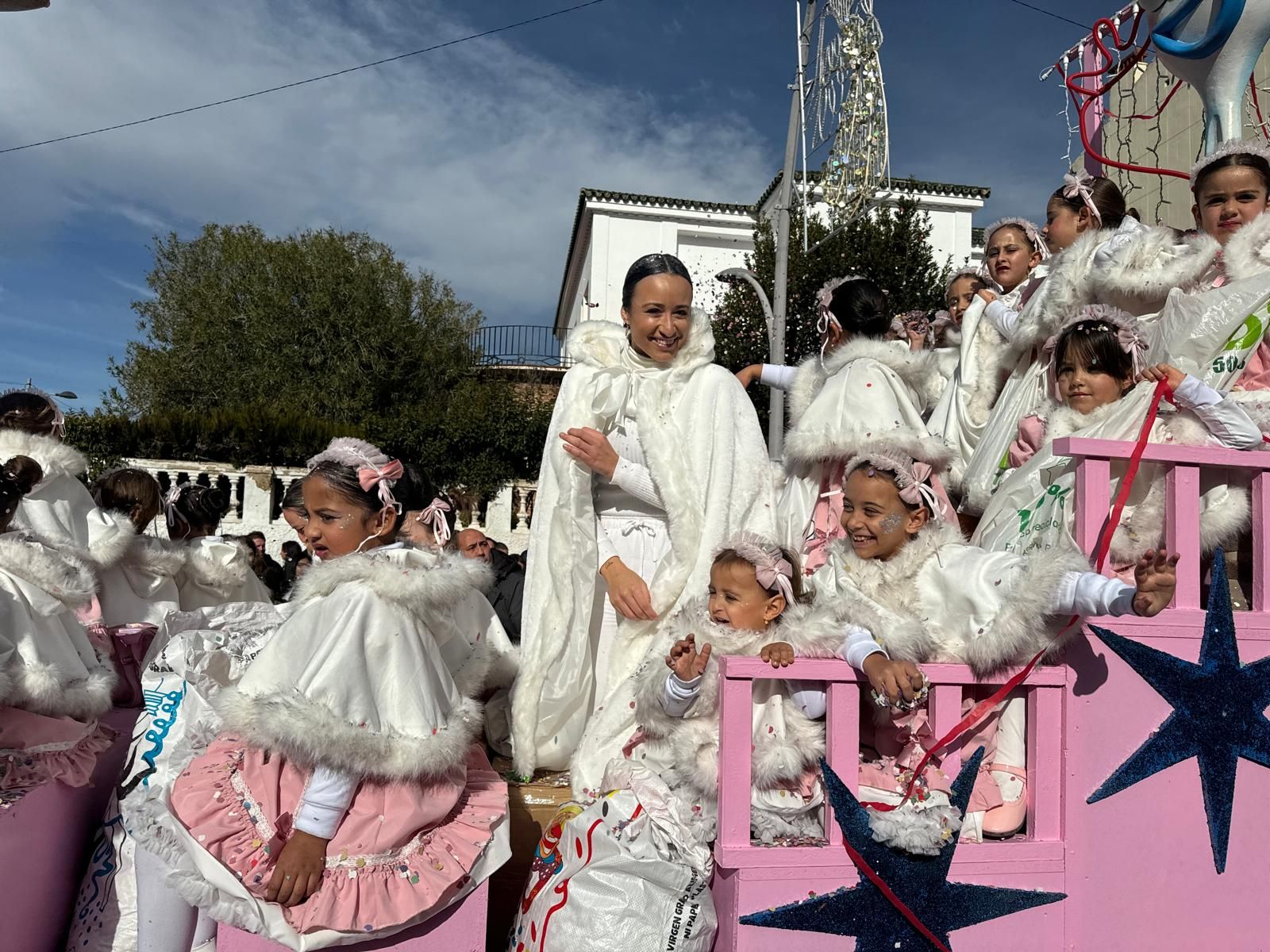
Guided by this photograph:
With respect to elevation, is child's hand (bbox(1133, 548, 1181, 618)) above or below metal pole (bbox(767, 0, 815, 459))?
below

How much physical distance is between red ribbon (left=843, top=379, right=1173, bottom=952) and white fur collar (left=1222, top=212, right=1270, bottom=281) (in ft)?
3.65

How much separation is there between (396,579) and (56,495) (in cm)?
245

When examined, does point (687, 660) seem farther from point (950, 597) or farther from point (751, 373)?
point (751, 373)

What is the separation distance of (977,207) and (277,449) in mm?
21815

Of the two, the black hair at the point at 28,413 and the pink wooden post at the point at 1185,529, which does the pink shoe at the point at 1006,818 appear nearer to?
the pink wooden post at the point at 1185,529

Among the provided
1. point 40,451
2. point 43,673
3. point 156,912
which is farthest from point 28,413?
point 156,912

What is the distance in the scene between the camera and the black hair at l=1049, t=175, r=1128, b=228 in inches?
161

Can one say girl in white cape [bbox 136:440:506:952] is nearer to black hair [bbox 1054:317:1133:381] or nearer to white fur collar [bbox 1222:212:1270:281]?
black hair [bbox 1054:317:1133:381]

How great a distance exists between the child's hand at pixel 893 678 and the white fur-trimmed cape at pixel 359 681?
3.68 ft

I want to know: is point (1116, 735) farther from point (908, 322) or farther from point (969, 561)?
point (908, 322)

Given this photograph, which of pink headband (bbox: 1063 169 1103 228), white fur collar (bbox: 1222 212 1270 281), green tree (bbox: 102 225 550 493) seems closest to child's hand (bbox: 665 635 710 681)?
white fur collar (bbox: 1222 212 1270 281)

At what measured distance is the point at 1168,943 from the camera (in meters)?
2.52

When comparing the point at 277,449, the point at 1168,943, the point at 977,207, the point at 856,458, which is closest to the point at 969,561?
the point at 856,458

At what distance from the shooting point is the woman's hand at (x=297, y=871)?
218 cm
